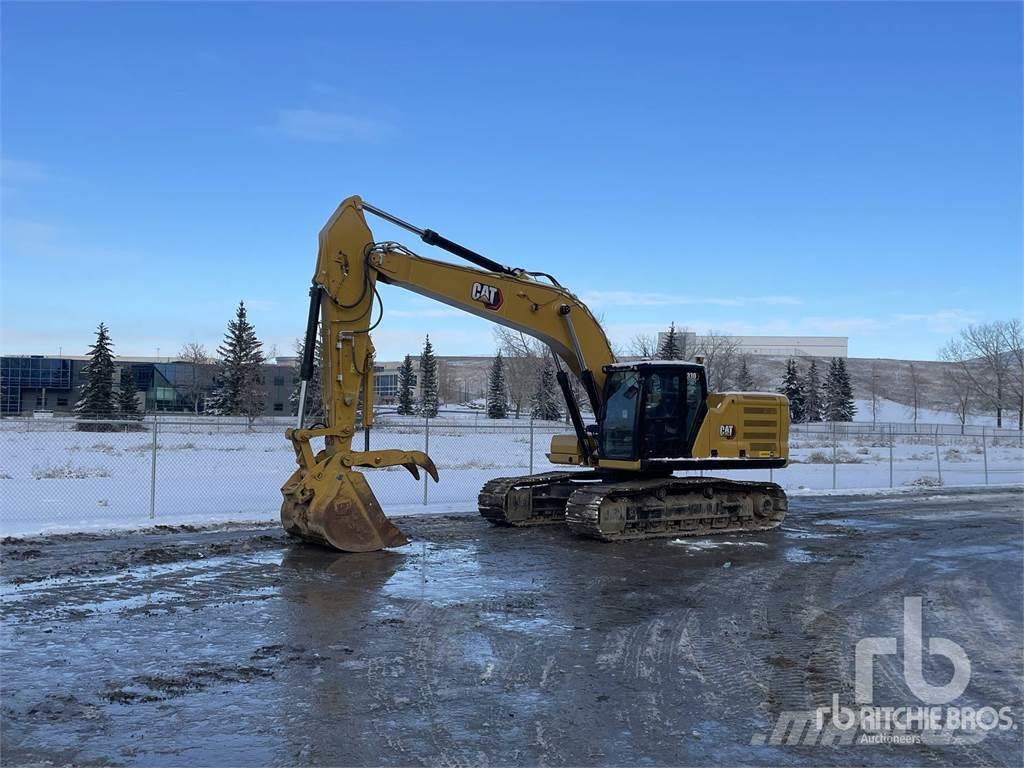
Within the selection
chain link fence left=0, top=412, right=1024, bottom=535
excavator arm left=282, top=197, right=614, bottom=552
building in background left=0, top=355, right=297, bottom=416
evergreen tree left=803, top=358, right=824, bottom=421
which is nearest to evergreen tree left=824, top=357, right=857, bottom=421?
evergreen tree left=803, top=358, right=824, bottom=421

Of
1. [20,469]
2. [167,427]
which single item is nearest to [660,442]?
[20,469]

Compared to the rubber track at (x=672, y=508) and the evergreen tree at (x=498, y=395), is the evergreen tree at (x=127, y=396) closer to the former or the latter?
the evergreen tree at (x=498, y=395)

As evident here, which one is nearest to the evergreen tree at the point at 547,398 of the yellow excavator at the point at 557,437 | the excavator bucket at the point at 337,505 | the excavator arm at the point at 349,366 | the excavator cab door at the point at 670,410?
the yellow excavator at the point at 557,437

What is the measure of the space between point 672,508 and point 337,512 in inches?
221

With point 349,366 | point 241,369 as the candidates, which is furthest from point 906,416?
point 349,366

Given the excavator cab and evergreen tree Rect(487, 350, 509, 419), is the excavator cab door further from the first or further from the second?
evergreen tree Rect(487, 350, 509, 419)

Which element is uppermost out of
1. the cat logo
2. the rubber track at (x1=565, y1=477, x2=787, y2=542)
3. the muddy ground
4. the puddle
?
the cat logo

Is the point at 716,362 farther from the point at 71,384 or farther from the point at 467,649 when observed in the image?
the point at 467,649

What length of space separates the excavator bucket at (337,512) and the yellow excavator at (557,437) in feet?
0.05

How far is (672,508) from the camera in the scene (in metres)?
14.0

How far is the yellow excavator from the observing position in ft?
37.4

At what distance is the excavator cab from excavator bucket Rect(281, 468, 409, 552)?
423 centimetres

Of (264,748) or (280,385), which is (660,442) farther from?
(280,385)

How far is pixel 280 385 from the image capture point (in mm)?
81688
